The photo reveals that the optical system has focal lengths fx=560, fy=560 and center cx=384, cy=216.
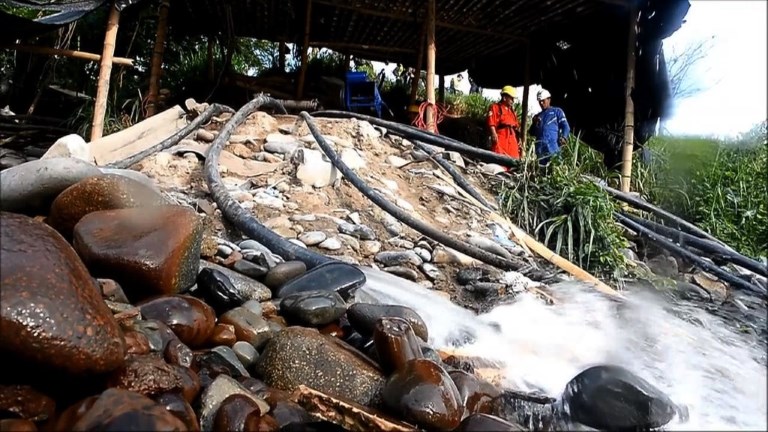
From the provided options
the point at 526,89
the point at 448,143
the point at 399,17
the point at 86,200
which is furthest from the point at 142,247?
the point at 526,89

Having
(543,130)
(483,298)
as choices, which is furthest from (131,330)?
(543,130)

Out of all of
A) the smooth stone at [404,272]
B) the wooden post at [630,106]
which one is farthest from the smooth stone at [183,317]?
the wooden post at [630,106]

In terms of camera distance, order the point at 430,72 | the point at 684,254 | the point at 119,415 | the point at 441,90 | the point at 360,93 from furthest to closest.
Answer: the point at 441,90 → the point at 360,93 → the point at 430,72 → the point at 684,254 → the point at 119,415

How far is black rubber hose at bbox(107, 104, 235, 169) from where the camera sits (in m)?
4.70

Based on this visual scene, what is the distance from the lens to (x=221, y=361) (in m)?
2.20

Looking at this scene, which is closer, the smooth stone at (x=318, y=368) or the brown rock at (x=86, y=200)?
the smooth stone at (x=318, y=368)

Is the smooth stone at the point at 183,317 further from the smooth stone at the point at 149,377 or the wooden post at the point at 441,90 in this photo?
the wooden post at the point at 441,90

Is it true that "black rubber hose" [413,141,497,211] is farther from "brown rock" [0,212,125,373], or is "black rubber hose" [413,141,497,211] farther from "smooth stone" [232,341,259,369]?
"brown rock" [0,212,125,373]

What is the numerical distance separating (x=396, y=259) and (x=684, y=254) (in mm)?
2334

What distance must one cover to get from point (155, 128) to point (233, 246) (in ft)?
10.5

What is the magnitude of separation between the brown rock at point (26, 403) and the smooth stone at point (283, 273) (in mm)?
1476

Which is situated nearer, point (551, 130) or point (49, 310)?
point (49, 310)

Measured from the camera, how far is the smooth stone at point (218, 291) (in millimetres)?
2736

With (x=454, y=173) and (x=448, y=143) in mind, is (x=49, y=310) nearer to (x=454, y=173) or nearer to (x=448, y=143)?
(x=454, y=173)
